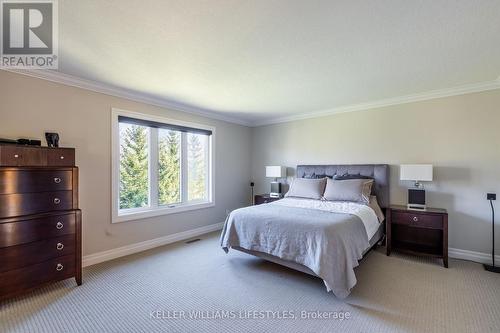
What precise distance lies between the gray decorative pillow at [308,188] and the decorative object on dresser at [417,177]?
1.23m

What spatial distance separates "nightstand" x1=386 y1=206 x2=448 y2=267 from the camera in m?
3.06

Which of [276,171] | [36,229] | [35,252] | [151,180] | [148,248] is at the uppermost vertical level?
[276,171]

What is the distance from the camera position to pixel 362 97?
3.76 metres

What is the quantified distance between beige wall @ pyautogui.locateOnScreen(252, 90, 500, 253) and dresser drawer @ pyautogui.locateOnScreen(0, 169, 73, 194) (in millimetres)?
4144

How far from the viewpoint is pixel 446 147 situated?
3441 millimetres

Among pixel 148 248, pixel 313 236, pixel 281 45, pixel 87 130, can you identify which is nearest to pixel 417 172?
pixel 313 236

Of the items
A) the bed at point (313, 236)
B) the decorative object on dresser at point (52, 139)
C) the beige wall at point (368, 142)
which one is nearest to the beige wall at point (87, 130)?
the beige wall at point (368, 142)

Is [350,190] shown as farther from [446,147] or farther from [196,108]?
[196,108]

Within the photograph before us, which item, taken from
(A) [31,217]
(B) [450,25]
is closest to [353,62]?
(B) [450,25]

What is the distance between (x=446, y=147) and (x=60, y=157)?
512 centimetres

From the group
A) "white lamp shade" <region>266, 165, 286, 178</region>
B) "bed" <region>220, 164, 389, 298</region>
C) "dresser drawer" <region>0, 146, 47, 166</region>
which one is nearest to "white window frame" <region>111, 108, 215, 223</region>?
"dresser drawer" <region>0, 146, 47, 166</region>

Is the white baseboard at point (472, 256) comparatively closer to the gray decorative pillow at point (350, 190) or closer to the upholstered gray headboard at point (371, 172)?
the upholstered gray headboard at point (371, 172)

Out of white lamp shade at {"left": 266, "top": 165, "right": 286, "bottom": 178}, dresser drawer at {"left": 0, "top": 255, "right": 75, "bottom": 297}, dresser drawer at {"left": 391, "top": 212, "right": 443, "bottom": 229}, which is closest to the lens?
dresser drawer at {"left": 0, "top": 255, "right": 75, "bottom": 297}

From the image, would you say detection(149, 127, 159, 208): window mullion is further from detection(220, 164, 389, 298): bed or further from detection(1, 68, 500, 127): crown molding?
detection(220, 164, 389, 298): bed
